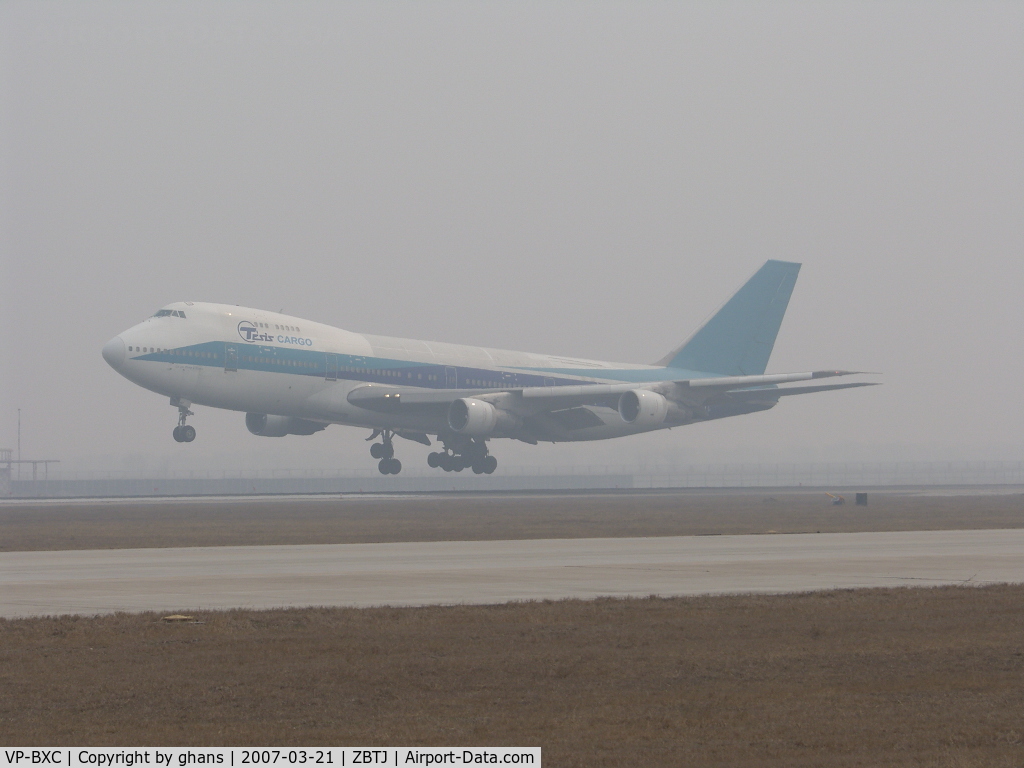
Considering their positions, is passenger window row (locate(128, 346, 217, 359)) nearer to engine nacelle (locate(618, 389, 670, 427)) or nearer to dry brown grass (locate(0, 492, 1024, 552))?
dry brown grass (locate(0, 492, 1024, 552))

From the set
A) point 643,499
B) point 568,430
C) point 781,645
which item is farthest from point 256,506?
point 781,645

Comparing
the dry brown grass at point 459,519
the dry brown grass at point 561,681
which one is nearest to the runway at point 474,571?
the dry brown grass at point 561,681

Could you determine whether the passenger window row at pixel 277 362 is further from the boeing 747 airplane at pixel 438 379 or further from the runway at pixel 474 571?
the runway at pixel 474 571

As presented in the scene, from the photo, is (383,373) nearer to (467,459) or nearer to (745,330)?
(467,459)

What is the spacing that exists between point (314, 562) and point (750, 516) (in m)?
24.8

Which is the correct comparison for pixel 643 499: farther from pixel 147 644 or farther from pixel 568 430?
pixel 147 644

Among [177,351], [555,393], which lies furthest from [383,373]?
[177,351]

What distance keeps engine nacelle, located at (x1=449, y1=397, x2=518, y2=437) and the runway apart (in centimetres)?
3242

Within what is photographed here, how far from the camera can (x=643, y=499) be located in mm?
61188

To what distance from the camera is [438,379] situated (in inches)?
2746

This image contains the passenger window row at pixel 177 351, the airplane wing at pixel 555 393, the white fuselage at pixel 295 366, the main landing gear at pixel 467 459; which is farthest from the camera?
the main landing gear at pixel 467 459

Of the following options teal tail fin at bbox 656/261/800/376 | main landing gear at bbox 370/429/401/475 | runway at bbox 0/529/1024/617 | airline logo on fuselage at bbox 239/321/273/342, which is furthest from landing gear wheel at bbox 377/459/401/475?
runway at bbox 0/529/1024/617

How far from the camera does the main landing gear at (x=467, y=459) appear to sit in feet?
243

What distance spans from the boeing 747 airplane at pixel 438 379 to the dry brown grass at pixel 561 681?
44.9 metres
